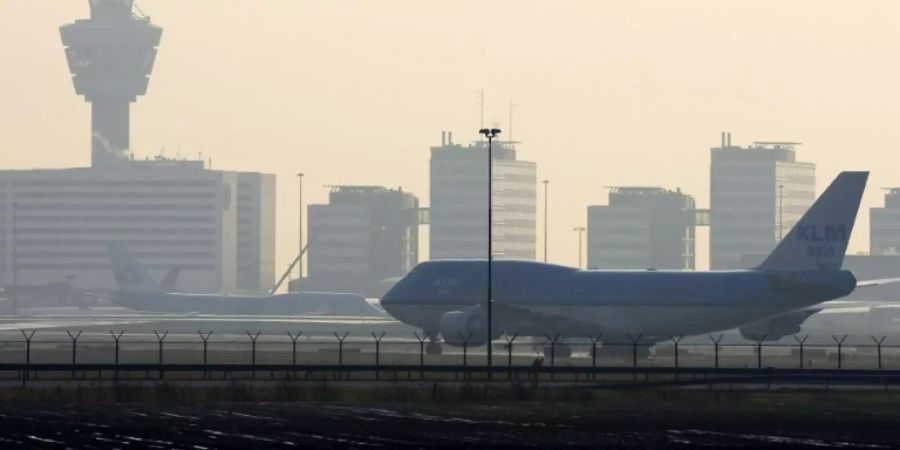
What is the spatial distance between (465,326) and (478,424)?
44625mm

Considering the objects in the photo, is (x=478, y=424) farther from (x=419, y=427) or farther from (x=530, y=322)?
(x=530, y=322)

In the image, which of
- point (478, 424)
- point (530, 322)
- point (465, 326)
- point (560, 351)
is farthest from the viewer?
point (560, 351)

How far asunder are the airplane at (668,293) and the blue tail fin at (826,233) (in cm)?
4

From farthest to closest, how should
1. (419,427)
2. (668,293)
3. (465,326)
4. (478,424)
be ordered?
(465,326)
(668,293)
(478,424)
(419,427)

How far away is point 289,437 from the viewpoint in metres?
45.9

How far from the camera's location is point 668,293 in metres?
92.8

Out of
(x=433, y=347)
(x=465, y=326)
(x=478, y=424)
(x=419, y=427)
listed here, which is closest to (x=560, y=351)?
(x=465, y=326)

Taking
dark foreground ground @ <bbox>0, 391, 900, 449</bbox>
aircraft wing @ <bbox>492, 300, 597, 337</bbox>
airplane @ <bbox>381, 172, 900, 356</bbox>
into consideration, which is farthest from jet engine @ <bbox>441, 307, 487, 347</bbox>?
dark foreground ground @ <bbox>0, 391, 900, 449</bbox>

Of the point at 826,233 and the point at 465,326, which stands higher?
the point at 826,233

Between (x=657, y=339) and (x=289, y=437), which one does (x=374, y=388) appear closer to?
(x=289, y=437)

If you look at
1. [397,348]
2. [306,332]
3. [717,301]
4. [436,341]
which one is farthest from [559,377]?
[306,332]

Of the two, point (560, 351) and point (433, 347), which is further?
point (433, 347)

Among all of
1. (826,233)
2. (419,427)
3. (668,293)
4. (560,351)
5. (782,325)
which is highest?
(826,233)

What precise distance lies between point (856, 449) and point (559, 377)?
30905 mm
